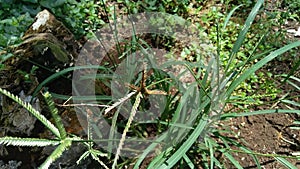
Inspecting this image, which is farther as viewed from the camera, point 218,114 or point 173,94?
point 173,94

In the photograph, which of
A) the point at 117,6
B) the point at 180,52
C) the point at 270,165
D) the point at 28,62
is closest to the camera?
the point at 28,62

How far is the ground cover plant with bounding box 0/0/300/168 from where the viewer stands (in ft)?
5.47

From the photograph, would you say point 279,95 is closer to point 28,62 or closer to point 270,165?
point 270,165

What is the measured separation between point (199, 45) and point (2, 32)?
135 cm

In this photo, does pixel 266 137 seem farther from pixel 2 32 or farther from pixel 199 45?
pixel 2 32

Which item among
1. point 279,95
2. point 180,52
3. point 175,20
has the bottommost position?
point 279,95

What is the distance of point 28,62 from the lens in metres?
1.78

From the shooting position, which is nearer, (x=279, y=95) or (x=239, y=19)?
(x=279, y=95)

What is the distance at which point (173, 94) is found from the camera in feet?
7.82

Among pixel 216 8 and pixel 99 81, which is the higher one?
pixel 216 8

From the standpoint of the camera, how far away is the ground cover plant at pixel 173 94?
5.47ft

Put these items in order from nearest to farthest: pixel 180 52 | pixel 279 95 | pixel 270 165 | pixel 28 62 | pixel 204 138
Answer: pixel 28 62
pixel 204 138
pixel 270 165
pixel 279 95
pixel 180 52

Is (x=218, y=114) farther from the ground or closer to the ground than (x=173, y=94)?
farther from the ground

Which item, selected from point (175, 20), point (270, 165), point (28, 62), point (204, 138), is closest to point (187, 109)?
point (204, 138)
